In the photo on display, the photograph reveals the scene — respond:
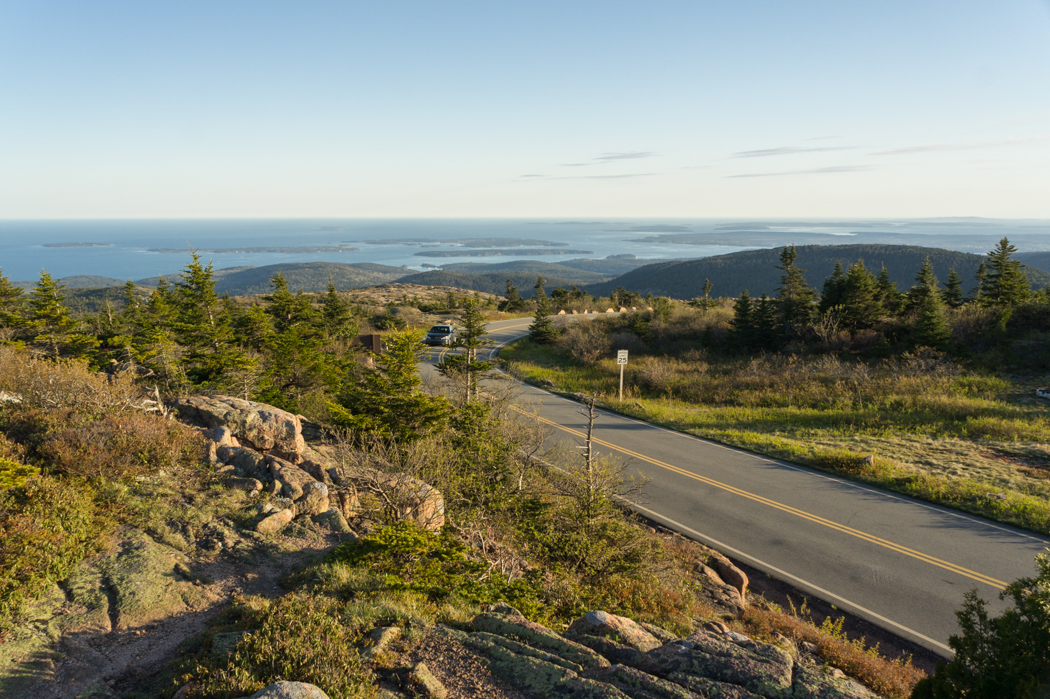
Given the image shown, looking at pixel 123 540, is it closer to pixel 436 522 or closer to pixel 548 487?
pixel 436 522

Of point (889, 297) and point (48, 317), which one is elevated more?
point (889, 297)

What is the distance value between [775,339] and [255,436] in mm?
26693

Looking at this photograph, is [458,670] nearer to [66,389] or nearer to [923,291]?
[66,389]

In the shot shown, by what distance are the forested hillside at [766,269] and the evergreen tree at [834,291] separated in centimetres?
8573

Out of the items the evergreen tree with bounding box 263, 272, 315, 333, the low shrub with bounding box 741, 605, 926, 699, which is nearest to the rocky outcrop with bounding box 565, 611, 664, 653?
the low shrub with bounding box 741, 605, 926, 699

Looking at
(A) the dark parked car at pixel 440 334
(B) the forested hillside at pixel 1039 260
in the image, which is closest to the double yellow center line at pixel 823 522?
(A) the dark parked car at pixel 440 334

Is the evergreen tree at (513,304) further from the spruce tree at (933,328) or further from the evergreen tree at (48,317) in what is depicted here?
the evergreen tree at (48,317)

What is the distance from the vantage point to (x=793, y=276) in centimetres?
2856

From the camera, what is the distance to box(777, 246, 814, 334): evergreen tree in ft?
91.2

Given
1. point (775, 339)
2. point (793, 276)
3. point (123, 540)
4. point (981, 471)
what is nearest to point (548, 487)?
point (123, 540)

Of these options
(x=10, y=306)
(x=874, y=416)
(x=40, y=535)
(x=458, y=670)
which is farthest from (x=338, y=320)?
(x=874, y=416)

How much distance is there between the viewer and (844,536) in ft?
35.1

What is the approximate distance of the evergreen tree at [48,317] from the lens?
67.3 ft

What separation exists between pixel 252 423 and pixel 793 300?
2769 centimetres
